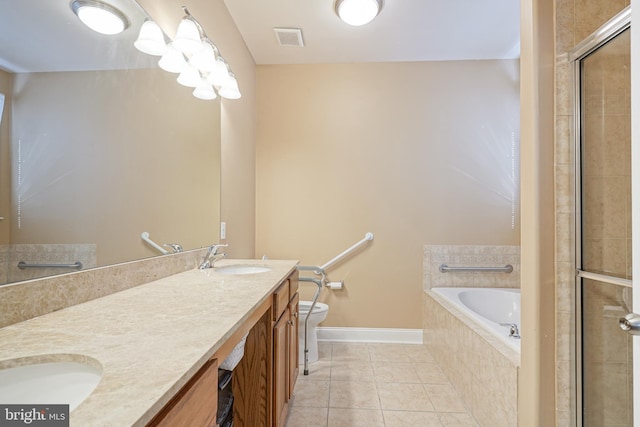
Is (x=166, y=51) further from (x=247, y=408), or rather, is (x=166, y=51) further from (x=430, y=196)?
(x=430, y=196)

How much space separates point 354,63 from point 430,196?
4.56ft

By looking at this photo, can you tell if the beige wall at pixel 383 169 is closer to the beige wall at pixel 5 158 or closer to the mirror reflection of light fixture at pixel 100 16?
the mirror reflection of light fixture at pixel 100 16

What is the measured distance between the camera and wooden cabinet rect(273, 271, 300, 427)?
1.34m

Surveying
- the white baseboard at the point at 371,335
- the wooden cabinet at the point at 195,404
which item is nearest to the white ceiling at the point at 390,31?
the wooden cabinet at the point at 195,404

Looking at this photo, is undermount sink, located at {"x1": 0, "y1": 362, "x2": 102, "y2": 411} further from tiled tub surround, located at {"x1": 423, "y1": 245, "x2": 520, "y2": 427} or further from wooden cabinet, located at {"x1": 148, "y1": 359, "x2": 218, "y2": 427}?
tiled tub surround, located at {"x1": 423, "y1": 245, "x2": 520, "y2": 427}

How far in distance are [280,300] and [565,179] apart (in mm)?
1252

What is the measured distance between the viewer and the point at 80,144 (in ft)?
3.07

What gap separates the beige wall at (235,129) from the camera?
1815 millimetres

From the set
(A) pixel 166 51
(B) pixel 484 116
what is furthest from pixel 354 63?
(A) pixel 166 51

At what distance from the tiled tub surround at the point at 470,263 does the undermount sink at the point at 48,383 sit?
8.46ft

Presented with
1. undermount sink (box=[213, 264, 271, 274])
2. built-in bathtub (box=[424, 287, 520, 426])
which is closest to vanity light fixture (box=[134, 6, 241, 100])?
undermount sink (box=[213, 264, 271, 274])

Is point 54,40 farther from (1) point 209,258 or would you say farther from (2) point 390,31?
(2) point 390,31

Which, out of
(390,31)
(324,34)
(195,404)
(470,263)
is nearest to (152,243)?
(195,404)

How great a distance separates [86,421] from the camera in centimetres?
37
